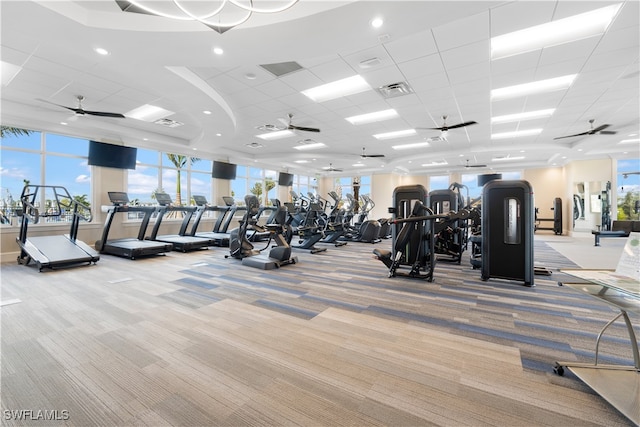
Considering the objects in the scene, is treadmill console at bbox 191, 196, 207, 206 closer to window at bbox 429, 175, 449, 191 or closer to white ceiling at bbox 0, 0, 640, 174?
white ceiling at bbox 0, 0, 640, 174

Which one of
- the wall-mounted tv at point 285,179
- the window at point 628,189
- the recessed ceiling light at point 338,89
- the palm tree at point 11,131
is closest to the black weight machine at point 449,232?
the recessed ceiling light at point 338,89

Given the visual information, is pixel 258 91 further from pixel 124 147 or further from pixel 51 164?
pixel 51 164

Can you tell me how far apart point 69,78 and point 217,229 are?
567 centimetres

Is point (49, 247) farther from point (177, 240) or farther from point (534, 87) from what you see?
point (534, 87)

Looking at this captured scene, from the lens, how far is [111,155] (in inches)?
310

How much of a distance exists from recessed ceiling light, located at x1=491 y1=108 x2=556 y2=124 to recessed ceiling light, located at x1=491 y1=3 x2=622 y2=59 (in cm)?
327

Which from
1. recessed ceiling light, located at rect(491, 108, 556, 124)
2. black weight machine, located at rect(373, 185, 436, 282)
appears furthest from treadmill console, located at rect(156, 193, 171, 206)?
recessed ceiling light, located at rect(491, 108, 556, 124)

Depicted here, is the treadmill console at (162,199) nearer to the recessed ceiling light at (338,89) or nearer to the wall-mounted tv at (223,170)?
the wall-mounted tv at (223,170)

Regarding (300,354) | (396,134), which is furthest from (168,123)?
(300,354)

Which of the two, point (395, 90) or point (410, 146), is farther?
point (410, 146)

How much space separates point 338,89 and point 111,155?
6.72 metres

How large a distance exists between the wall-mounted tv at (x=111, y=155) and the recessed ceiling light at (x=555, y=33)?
9188 mm

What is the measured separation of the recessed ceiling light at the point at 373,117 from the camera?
22.0ft

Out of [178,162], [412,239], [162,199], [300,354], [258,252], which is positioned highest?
[178,162]
